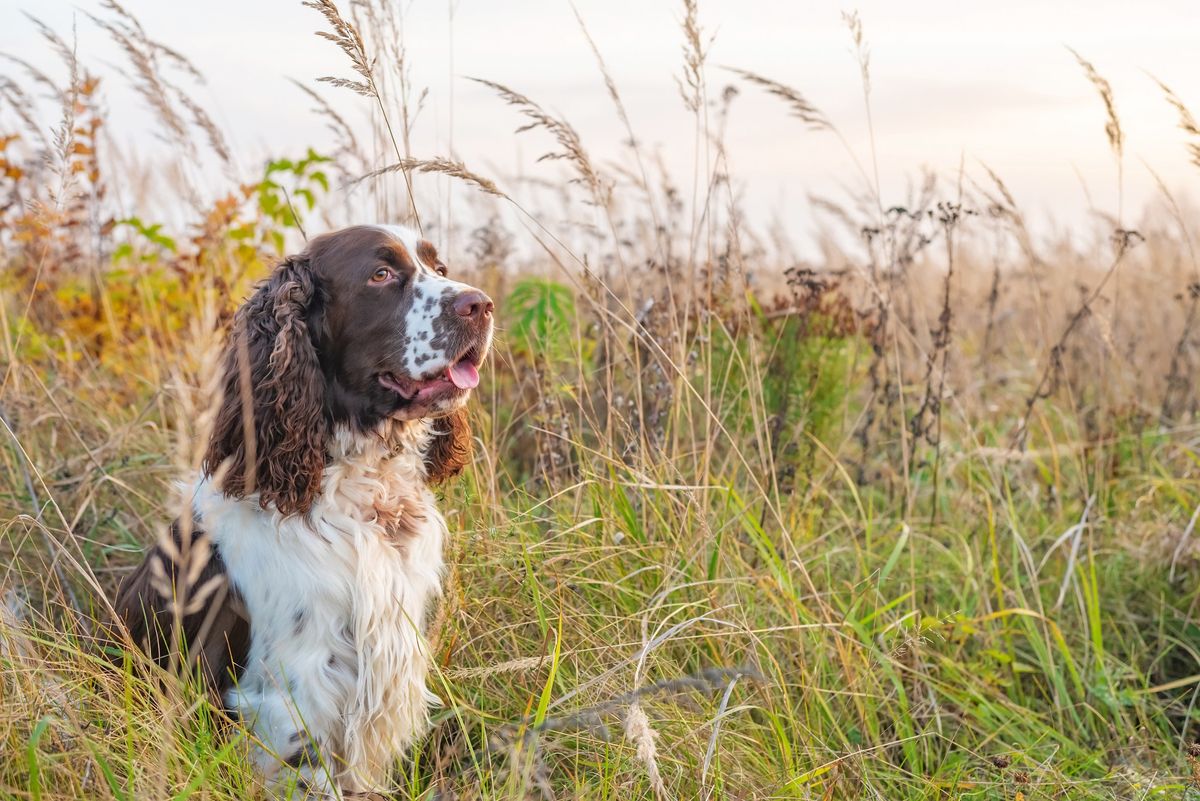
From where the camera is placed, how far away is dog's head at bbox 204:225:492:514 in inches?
109

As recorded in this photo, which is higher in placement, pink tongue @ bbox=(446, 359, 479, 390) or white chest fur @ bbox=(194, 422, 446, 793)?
pink tongue @ bbox=(446, 359, 479, 390)

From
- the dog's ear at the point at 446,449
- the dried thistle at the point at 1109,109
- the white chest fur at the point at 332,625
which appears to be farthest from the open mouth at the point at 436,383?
the dried thistle at the point at 1109,109

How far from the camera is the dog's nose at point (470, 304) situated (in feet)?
9.32

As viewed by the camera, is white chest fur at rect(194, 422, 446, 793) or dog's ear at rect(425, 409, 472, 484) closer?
white chest fur at rect(194, 422, 446, 793)

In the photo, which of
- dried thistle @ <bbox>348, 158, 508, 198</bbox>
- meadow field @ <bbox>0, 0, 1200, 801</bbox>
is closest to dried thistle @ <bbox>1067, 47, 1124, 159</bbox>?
meadow field @ <bbox>0, 0, 1200, 801</bbox>

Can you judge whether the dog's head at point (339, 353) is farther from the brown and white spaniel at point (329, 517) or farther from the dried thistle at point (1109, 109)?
the dried thistle at point (1109, 109)

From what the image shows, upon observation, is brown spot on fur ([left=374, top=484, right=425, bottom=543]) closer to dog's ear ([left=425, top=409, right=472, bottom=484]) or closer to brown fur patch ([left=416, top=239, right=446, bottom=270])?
dog's ear ([left=425, top=409, right=472, bottom=484])

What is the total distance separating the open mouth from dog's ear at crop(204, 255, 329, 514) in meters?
0.18

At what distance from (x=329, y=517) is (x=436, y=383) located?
0.42 metres

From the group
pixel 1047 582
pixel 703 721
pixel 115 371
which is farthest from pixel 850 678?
pixel 115 371

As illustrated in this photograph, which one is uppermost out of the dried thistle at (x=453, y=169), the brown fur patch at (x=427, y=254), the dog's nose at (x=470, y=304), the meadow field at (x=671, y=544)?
the dried thistle at (x=453, y=169)

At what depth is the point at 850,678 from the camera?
10.4 ft

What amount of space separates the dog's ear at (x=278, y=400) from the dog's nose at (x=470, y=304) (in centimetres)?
40

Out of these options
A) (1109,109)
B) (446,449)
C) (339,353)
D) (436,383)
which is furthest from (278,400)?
(1109,109)
